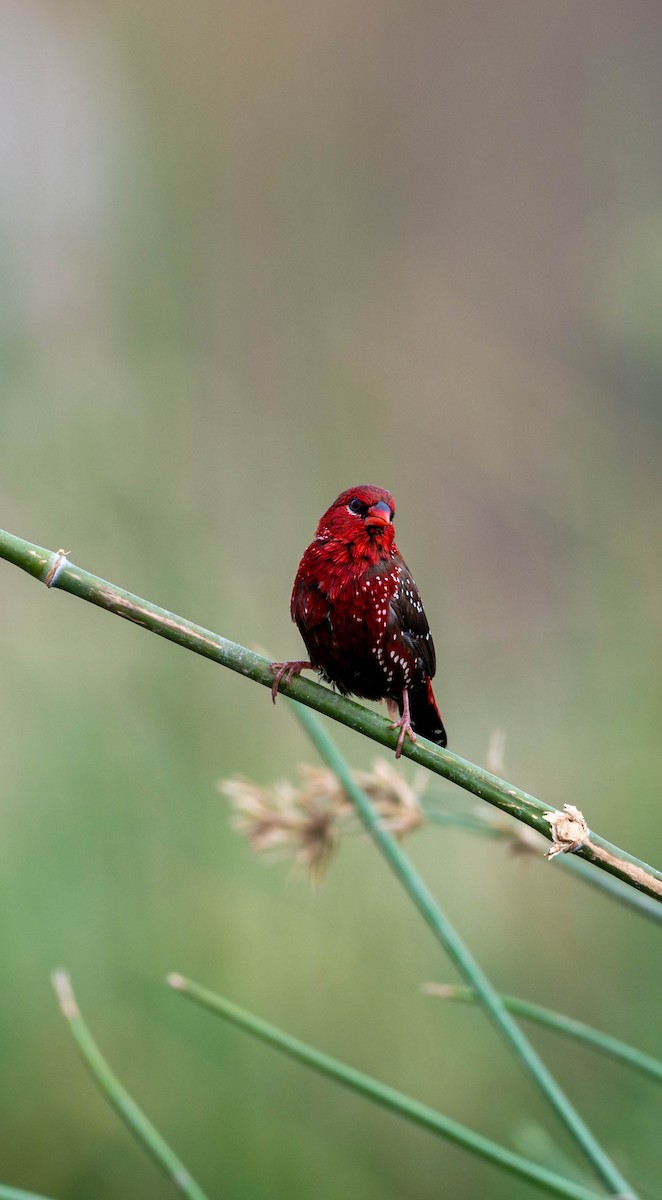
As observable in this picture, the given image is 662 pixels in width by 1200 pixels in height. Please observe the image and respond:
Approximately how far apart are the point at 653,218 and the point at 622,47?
155 centimetres

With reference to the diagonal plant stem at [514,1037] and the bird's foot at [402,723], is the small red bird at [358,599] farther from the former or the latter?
the diagonal plant stem at [514,1037]

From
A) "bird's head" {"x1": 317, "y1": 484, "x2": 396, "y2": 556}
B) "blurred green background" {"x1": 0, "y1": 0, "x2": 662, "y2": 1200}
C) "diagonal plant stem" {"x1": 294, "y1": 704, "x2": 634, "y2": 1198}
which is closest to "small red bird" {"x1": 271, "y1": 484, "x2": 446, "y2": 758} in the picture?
"bird's head" {"x1": 317, "y1": 484, "x2": 396, "y2": 556}

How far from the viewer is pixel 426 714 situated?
221cm

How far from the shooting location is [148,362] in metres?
4.10

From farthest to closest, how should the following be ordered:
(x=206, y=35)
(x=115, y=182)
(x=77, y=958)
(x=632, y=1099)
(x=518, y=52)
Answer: (x=518, y=52), (x=206, y=35), (x=115, y=182), (x=77, y=958), (x=632, y=1099)

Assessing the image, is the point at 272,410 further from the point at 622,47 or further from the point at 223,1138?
the point at 223,1138

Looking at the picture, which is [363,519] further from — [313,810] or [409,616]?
[313,810]

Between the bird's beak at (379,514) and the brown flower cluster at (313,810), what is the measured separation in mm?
389

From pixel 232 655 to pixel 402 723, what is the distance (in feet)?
1.72

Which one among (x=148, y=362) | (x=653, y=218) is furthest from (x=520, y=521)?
(x=148, y=362)

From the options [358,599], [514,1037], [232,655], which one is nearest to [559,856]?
[514,1037]

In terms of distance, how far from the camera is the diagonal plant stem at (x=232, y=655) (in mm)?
1100

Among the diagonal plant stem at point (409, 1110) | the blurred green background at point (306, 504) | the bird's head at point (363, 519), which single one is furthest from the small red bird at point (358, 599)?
the blurred green background at point (306, 504)

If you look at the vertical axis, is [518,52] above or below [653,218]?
above
